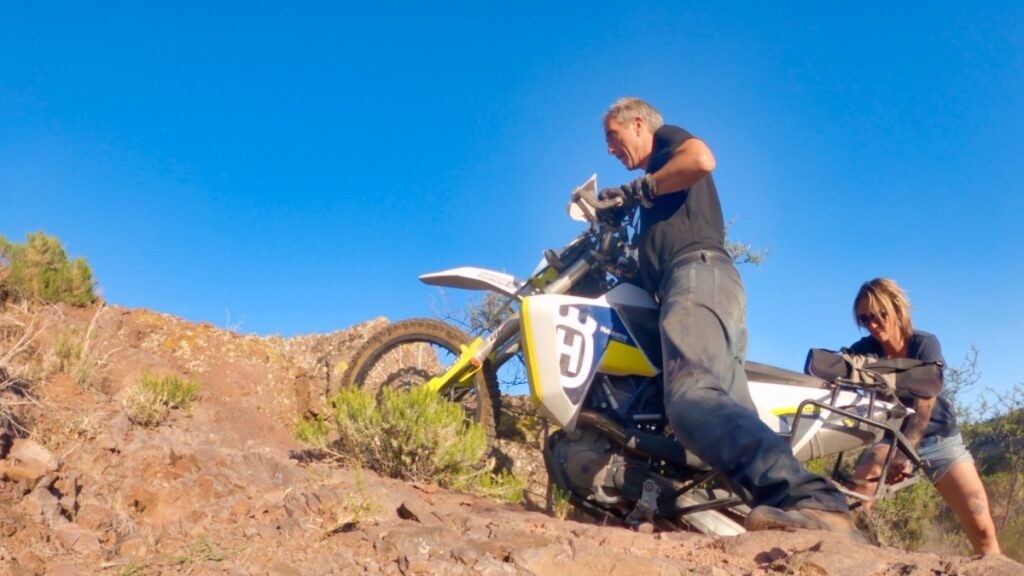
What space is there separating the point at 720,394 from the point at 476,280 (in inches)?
86.2

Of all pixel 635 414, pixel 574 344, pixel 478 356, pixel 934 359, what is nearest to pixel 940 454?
pixel 934 359

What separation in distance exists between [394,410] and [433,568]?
6.84ft

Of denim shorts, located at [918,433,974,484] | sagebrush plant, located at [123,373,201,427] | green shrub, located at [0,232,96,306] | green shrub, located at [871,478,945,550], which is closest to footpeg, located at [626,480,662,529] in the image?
denim shorts, located at [918,433,974,484]

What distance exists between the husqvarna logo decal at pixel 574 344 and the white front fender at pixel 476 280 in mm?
981

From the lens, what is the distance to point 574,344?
4.07 metres

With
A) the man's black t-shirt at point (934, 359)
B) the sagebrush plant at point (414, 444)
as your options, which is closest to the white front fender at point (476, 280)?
the sagebrush plant at point (414, 444)

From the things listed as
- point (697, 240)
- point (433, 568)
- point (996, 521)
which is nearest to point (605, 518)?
point (697, 240)

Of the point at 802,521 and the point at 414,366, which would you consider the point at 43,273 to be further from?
the point at 802,521

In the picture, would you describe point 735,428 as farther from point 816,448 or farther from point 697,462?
point 816,448

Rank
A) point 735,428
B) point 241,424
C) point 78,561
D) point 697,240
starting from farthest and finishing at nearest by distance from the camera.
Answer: point 241,424
point 697,240
point 735,428
point 78,561

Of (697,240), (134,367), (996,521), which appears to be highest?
Answer: (697,240)

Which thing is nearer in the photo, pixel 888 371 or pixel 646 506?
pixel 646 506

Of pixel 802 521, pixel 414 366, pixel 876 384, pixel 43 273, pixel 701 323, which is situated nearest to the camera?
pixel 802 521

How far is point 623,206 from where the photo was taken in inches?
177
